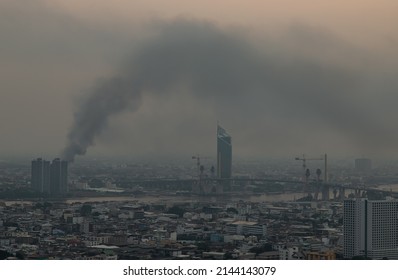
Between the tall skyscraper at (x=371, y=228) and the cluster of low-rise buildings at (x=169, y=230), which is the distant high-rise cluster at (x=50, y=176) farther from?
the tall skyscraper at (x=371, y=228)

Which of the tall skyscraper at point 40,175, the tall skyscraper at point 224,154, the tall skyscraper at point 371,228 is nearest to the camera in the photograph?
the tall skyscraper at point 371,228

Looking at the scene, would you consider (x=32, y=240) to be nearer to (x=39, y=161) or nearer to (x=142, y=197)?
(x=39, y=161)

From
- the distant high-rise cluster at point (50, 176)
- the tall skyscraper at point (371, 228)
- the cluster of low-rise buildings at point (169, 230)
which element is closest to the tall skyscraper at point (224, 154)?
the cluster of low-rise buildings at point (169, 230)

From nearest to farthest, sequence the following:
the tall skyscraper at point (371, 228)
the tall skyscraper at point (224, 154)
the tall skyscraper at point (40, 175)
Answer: the tall skyscraper at point (371, 228), the tall skyscraper at point (40, 175), the tall skyscraper at point (224, 154)

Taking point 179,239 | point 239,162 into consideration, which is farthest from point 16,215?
point 239,162

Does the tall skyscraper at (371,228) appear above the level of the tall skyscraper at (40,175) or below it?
below

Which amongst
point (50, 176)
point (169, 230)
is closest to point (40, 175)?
point (50, 176)

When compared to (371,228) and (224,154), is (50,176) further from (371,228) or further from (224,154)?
(371,228)
